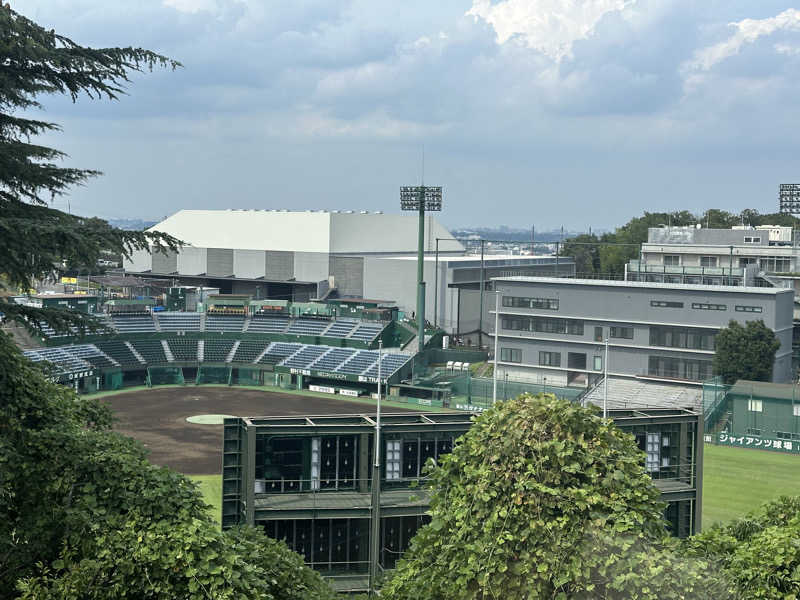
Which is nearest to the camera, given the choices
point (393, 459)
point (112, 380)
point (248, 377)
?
point (393, 459)

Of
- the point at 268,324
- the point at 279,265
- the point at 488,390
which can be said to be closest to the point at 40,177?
the point at 488,390

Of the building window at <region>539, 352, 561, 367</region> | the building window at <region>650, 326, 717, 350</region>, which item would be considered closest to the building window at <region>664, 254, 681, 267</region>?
→ the building window at <region>539, 352, 561, 367</region>

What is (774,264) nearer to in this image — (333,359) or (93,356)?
(333,359)

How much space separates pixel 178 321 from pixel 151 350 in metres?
7.55

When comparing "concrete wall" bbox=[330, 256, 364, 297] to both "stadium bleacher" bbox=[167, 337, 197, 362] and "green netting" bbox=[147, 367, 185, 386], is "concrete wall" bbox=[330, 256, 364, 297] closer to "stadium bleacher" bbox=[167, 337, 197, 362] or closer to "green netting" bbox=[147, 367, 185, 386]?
"stadium bleacher" bbox=[167, 337, 197, 362]

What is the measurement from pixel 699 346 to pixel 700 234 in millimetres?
38405

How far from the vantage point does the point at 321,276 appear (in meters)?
121

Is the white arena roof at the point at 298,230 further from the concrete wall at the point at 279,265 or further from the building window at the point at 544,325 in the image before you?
the building window at the point at 544,325

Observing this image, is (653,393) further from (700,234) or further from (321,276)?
(321,276)

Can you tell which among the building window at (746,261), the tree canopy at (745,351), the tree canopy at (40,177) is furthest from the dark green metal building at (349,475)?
the building window at (746,261)

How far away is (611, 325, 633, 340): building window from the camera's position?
85.5 m

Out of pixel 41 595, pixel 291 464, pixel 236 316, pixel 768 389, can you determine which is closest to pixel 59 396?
pixel 41 595

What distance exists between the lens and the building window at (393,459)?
28.6 metres

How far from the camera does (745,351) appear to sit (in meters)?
77.1
